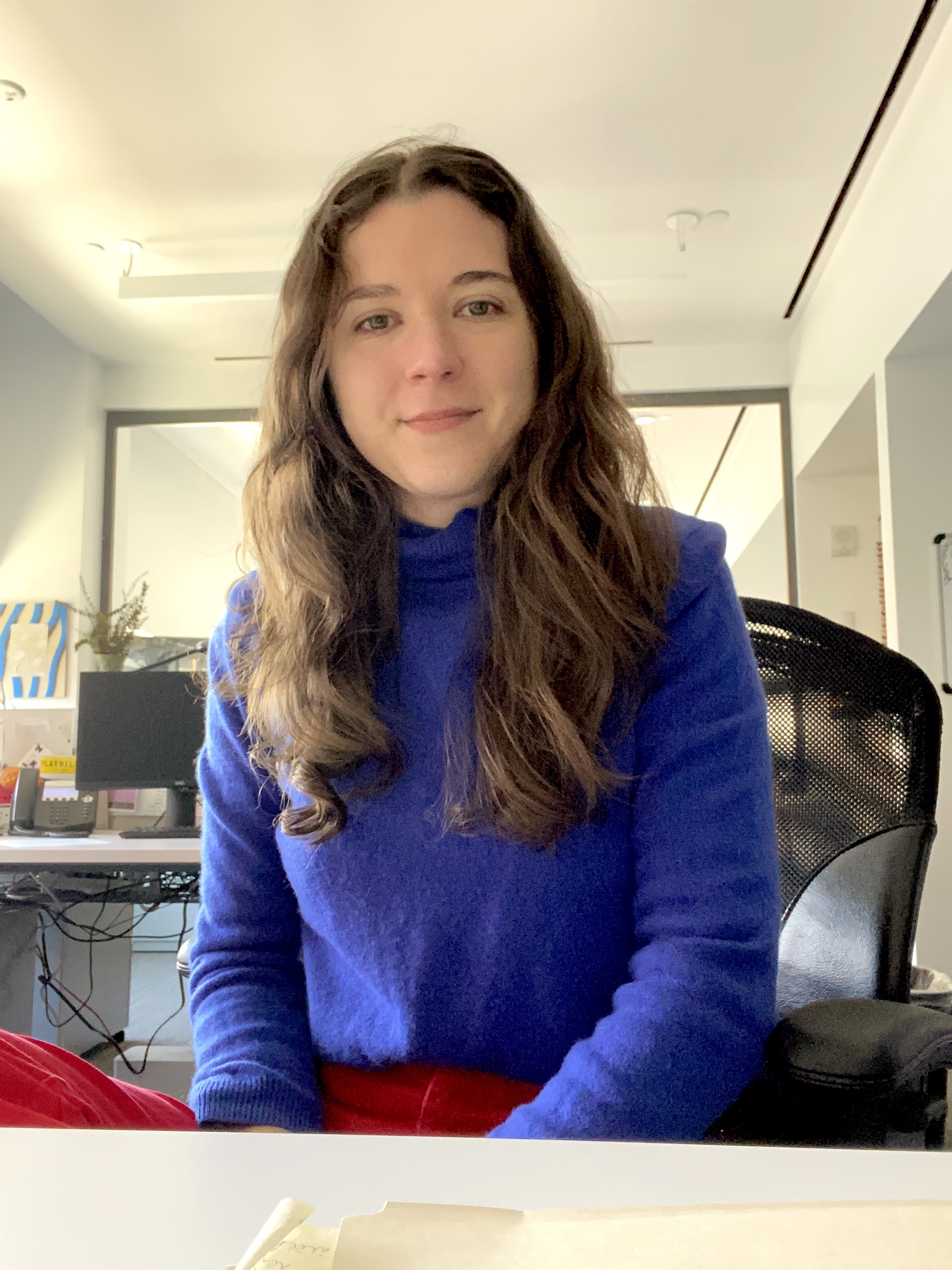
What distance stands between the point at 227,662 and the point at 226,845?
175 millimetres

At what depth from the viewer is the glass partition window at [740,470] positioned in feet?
15.8

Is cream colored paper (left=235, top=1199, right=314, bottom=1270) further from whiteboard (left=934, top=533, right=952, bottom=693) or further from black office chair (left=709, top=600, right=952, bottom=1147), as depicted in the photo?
whiteboard (left=934, top=533, right=952, bottom=693)

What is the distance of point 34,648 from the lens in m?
4.34

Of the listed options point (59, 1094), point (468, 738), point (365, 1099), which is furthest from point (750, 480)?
point (59, 1094)

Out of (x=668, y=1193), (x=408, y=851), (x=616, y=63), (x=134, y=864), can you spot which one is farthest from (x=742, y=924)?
(x=616, y=63)

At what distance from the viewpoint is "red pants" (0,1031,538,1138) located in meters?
0.52

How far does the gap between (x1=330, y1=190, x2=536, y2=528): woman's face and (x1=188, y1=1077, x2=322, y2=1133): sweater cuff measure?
1.61 feet

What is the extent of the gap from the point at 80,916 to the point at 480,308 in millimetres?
2652

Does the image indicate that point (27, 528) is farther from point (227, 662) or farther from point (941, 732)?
point (941, 732)

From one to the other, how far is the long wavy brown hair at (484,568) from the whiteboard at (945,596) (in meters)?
2.56

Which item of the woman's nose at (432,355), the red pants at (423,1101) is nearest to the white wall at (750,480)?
the woman's nose at (432,355)

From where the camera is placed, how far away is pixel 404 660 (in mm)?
876

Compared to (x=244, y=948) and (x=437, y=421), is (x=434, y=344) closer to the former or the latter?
(x=437, y=421)

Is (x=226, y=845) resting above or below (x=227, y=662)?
below
